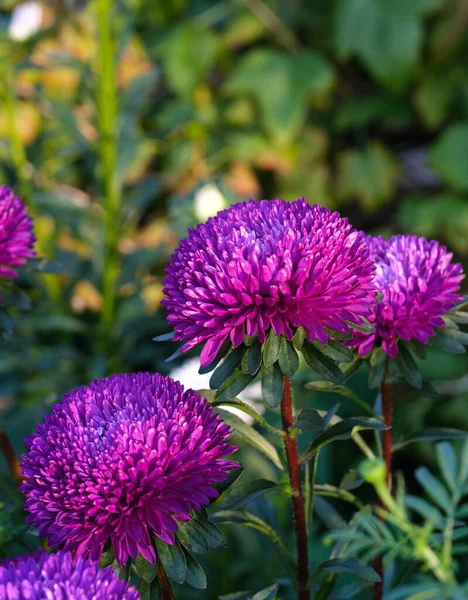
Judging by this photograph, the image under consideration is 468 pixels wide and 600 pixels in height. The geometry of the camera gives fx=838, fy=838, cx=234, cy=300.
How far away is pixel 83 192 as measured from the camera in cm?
248

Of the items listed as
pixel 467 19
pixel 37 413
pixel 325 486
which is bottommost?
pixel 325 486

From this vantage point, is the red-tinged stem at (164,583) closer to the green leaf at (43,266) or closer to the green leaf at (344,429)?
the green leaf at (344,429)

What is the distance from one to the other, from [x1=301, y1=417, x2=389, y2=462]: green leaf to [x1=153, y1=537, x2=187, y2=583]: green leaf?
135mm

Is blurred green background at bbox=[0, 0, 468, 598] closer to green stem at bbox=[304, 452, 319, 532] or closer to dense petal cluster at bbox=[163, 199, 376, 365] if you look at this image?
green stem at bbox=[304, 452, 319, 532]

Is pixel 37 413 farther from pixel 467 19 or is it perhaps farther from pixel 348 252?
pixel 467 19

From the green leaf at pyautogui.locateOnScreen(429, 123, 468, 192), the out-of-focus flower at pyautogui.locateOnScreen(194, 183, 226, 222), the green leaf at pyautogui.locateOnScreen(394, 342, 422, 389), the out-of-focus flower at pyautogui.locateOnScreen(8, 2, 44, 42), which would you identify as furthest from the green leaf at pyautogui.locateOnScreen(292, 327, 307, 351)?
the green leaf at pyautogui.locateOnScreen(429, 123, 468, 192)

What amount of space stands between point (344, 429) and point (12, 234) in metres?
0.34

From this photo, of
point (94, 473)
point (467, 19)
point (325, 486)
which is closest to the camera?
point (94, 473)

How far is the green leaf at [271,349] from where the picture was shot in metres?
0.57

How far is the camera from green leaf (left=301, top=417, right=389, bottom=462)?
616 mm

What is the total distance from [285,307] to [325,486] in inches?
9.7

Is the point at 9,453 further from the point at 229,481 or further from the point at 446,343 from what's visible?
the point at 446,343

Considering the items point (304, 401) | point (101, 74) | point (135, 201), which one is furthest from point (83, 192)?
point (304, 401)

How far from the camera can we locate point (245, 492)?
0.64 m
